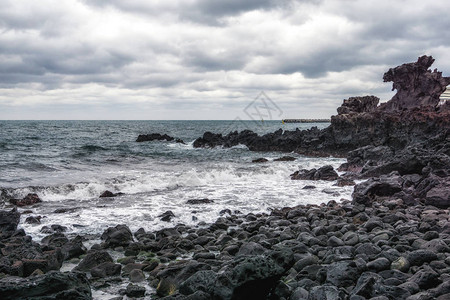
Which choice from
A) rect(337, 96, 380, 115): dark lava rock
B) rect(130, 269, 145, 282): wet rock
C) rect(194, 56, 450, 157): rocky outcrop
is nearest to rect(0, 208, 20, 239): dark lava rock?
rect(130, 269, 145, 282): wet rock

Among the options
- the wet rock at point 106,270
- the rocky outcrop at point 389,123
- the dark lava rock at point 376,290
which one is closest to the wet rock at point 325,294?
the dark lava rock at point 376,290

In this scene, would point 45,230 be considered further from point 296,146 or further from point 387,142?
point 296,146

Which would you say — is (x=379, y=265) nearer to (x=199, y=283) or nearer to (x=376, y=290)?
(x=376, y=290)

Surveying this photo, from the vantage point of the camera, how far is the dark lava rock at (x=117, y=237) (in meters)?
8.05

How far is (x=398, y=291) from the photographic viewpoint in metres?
4.66

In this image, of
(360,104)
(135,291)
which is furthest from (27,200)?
(360,104)

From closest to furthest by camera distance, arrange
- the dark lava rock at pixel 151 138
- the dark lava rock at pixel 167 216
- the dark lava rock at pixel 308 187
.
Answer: the dark lava rock at pixel 167 216
the dark lava rock at pixel 308 187
the dark lava rock at pixel 151 138

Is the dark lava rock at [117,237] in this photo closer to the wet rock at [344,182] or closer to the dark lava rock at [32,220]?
the dark lava rock at [32,220]

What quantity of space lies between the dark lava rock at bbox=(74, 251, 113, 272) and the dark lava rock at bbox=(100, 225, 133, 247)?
3.90 ft

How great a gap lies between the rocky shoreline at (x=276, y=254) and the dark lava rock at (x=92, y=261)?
0.02m

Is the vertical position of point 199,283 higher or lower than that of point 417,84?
lower

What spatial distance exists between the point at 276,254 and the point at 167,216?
574cm

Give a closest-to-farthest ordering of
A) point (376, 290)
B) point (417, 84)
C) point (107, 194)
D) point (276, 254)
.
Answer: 1. point (376, 290)
2. point (276, 254)
3. point (107, 194)
4. point (417, 84)

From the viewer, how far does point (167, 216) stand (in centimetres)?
1031
